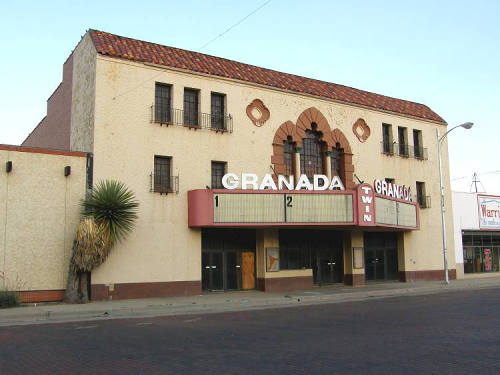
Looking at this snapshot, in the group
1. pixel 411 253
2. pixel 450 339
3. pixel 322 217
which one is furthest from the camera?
pixel 411 253

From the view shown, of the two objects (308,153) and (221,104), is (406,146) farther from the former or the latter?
(221,104)

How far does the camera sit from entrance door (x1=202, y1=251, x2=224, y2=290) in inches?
1018

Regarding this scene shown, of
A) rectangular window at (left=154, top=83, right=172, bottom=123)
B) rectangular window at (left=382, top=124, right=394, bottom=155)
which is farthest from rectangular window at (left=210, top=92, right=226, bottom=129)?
rectangular window at (left=382, top=124, right=394, bottom=155)

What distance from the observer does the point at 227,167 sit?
26.3 m

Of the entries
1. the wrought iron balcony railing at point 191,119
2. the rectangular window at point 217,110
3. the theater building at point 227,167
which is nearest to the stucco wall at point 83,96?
the theater building at point 227,167

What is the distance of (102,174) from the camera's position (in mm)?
22844

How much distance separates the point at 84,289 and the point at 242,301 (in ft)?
21.4

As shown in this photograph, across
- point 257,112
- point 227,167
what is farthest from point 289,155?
point 227,167

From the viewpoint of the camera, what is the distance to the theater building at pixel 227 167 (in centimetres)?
2356

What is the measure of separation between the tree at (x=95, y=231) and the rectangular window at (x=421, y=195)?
2091 cm

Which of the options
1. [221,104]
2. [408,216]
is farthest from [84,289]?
[408,216]

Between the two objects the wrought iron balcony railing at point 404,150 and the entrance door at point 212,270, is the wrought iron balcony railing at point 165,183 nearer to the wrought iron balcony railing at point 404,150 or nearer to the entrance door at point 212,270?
the entrance door at point 212,270

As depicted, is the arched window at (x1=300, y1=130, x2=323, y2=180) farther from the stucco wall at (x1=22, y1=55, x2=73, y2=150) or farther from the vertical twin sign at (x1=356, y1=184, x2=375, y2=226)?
the stucco wall at (x1=22, y1=55, x2=73, y2=150)

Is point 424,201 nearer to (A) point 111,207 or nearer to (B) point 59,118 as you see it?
(A) point 111,207
